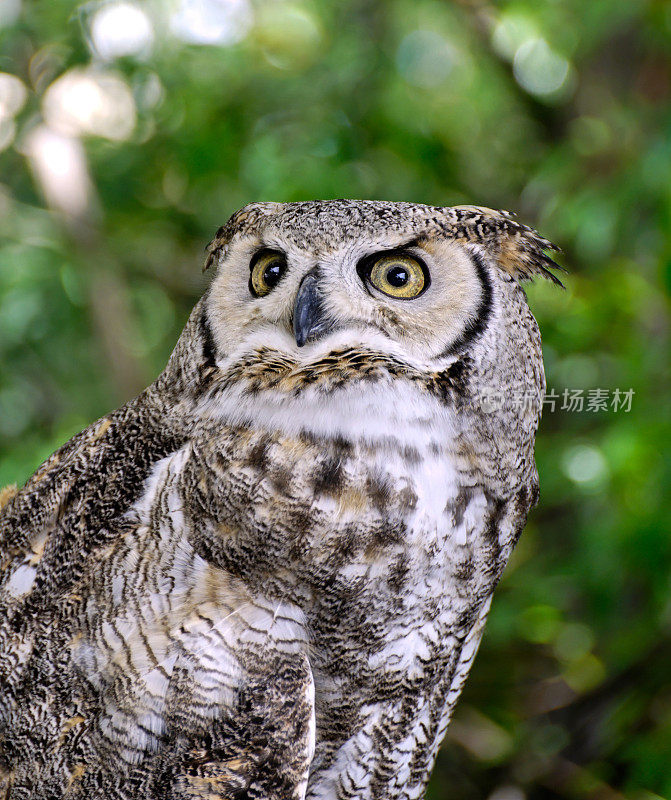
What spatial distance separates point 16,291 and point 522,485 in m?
2.39

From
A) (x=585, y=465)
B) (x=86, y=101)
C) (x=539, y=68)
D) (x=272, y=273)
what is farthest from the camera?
(x=539, y=68)

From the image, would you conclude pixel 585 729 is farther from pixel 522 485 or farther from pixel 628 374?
pixel 522 485

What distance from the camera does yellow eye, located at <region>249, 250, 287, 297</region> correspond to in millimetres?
1289

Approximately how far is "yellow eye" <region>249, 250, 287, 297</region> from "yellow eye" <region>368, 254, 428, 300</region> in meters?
0.15

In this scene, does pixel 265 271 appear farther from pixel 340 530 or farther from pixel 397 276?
pixel 340 530

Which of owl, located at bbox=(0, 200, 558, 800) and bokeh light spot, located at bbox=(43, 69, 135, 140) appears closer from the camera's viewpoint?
owl, located at bbox=(0, 200, 558, 800)

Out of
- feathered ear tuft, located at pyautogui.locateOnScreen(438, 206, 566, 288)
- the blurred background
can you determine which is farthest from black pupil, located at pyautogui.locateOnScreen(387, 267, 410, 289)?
the blurred background

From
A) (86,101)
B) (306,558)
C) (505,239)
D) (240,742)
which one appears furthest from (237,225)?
(86,101)

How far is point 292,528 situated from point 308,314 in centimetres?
33

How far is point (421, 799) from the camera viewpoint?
5.04 ft

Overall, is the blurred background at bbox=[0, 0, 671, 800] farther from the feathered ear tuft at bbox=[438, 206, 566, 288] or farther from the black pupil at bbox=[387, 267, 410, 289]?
the black pupil at bbox=[387, 267, 410, 289]

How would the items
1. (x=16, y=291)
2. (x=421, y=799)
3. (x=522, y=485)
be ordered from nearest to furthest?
(x=522, y=485) → (x=421, y=799) → (x=16, y=291)

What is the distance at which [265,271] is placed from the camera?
1309 mm

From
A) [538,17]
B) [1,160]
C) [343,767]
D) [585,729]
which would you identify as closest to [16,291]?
[1,160]
